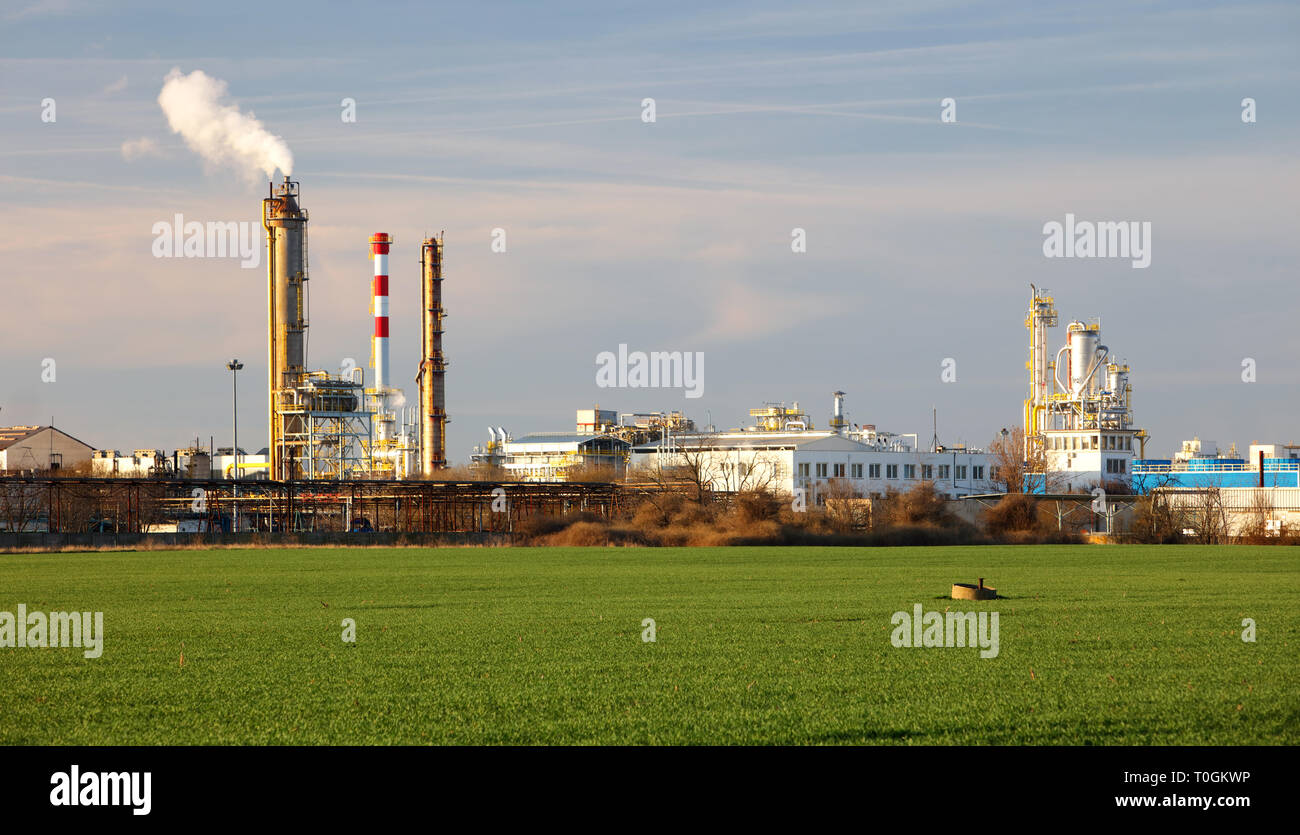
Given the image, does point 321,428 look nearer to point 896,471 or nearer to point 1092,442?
point 896,471

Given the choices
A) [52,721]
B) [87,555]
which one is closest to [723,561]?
[87,555]

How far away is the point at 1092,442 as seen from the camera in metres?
108

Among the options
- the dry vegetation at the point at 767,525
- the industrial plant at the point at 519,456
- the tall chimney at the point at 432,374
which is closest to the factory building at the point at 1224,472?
the industrial plant at the point at 519,456

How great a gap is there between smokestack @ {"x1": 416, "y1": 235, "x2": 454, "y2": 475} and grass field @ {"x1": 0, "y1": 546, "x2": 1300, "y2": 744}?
6112cm

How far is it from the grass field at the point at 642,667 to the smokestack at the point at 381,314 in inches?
2337

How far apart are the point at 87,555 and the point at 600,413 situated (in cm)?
8227

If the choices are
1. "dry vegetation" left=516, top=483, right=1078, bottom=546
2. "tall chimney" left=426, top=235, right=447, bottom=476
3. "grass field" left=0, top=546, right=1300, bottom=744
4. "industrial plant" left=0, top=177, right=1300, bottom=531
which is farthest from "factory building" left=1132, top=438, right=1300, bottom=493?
"grass field" left=0, top=546, right=1300, bottom=744

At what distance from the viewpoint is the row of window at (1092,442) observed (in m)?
107

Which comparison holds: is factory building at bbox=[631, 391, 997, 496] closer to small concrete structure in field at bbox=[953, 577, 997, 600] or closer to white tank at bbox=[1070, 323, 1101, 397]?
white tank at bbox=[1070, 323, 1101, 397]

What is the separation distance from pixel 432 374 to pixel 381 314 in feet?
17.5

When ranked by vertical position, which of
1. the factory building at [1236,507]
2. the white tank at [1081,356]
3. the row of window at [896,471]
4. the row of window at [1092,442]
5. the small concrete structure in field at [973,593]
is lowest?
the factory building at [1236,507]

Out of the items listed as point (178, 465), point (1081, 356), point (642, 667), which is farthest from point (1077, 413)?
point (642, 667)

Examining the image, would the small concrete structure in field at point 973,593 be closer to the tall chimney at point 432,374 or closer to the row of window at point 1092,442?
the tall chimney at point 432,374
